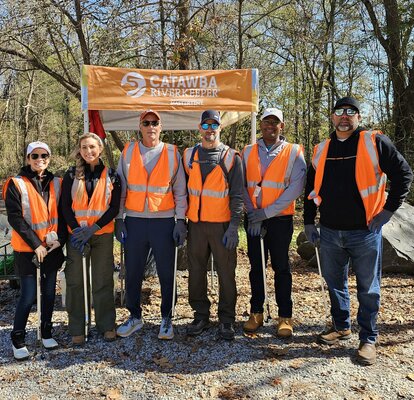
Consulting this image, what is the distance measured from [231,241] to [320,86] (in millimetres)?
15958

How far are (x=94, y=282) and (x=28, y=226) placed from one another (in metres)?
0.87

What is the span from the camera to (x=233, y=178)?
411cm

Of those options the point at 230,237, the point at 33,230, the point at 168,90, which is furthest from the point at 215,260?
the point at 168,90

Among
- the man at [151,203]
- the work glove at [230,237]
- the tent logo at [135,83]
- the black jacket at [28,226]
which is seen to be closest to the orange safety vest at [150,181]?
the man at [151,203]

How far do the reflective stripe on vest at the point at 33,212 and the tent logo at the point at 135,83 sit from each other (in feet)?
6.49

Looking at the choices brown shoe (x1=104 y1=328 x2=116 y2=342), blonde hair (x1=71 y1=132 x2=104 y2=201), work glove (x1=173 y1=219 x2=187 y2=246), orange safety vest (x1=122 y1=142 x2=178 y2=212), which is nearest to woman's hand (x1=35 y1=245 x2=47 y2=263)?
blonde hair (x1=71 y1=132 x2=104 y2=201)

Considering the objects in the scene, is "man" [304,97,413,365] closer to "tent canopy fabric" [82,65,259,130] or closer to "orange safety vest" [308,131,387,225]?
"orange safety vest" [308,131,387,225]

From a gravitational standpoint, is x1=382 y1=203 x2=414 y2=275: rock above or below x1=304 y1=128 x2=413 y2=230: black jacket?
below

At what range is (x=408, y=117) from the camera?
11.3m

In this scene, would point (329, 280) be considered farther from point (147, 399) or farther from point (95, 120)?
point (95, 120)

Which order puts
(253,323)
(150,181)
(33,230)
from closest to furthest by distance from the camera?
1. (33,230)
2. (150,181)
3. (253,323)

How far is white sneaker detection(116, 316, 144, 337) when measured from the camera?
437 cm

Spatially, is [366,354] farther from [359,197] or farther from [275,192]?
[275,192]

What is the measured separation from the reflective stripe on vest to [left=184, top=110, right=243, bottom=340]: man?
54.5 inches
